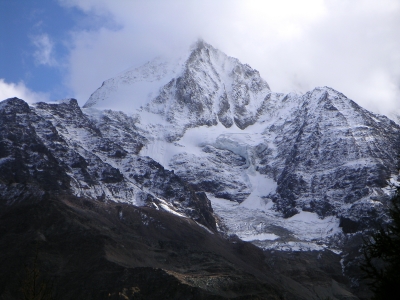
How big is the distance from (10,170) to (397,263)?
5369 inches

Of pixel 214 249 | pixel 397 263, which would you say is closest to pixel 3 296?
pixel 214 249

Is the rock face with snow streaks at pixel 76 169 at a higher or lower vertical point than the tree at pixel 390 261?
higher

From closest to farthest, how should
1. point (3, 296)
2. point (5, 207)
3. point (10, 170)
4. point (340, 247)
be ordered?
point (3, 296), point (5, 207), point (10, 170), point (340, 247)

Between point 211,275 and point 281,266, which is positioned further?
point 281,266

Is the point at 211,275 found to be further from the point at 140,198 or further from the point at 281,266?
the point at 140,198

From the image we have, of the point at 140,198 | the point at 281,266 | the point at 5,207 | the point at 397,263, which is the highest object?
the point at 140,198

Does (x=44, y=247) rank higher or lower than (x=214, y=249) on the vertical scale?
lower

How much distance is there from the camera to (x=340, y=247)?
554ft

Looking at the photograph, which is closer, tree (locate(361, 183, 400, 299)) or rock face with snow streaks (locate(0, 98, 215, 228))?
tree (locate(361, 183, 400, 299))

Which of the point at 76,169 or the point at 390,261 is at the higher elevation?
the point at 76,169

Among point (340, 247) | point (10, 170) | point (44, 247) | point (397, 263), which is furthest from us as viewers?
point (340, 247)

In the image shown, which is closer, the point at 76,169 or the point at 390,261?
the point at 390,261

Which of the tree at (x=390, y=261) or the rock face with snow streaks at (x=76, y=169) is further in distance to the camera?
the rock face with snow streaks at (x=76, y=169)

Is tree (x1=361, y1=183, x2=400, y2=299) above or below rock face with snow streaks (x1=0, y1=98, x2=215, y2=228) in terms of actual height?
below
